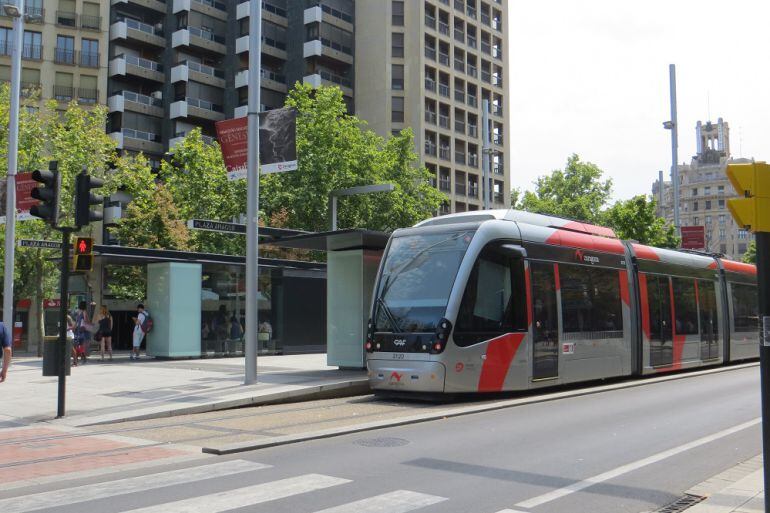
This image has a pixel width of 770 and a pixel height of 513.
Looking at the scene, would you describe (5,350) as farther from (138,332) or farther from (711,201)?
(711,201)

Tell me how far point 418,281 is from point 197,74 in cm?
5364

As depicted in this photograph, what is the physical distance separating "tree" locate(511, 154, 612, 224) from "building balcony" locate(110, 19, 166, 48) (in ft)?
109

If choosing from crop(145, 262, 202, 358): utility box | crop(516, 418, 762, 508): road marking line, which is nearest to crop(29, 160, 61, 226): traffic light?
crop(516, 418, 762, 508): road marking line

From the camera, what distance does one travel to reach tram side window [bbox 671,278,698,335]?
1819cm

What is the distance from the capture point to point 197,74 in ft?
202

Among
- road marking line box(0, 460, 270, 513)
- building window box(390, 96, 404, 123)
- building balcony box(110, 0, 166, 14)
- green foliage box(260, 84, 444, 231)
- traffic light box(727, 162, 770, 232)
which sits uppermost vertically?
building balcony box(110, 0, 166, 14)

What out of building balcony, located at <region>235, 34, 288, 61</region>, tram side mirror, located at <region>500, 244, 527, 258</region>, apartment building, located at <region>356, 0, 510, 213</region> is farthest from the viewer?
apartment building, located at <region>356, 0, 510, 213</region>

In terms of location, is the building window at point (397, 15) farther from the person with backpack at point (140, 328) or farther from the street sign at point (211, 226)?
the street sign at point (211, 226)

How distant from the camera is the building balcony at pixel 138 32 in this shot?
57.9 meters

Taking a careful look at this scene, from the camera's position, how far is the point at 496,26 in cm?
7775

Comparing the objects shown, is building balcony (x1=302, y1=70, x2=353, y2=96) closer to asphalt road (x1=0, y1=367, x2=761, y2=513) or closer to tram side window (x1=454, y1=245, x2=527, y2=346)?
tram side window (x1=454, y1=245, x2=527, y2=346)

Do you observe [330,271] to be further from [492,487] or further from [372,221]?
A: [372,221]

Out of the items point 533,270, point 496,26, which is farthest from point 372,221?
point 496,26

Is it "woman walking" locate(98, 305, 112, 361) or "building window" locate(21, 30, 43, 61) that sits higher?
"building window" locate(21, 30, 43, 61)
